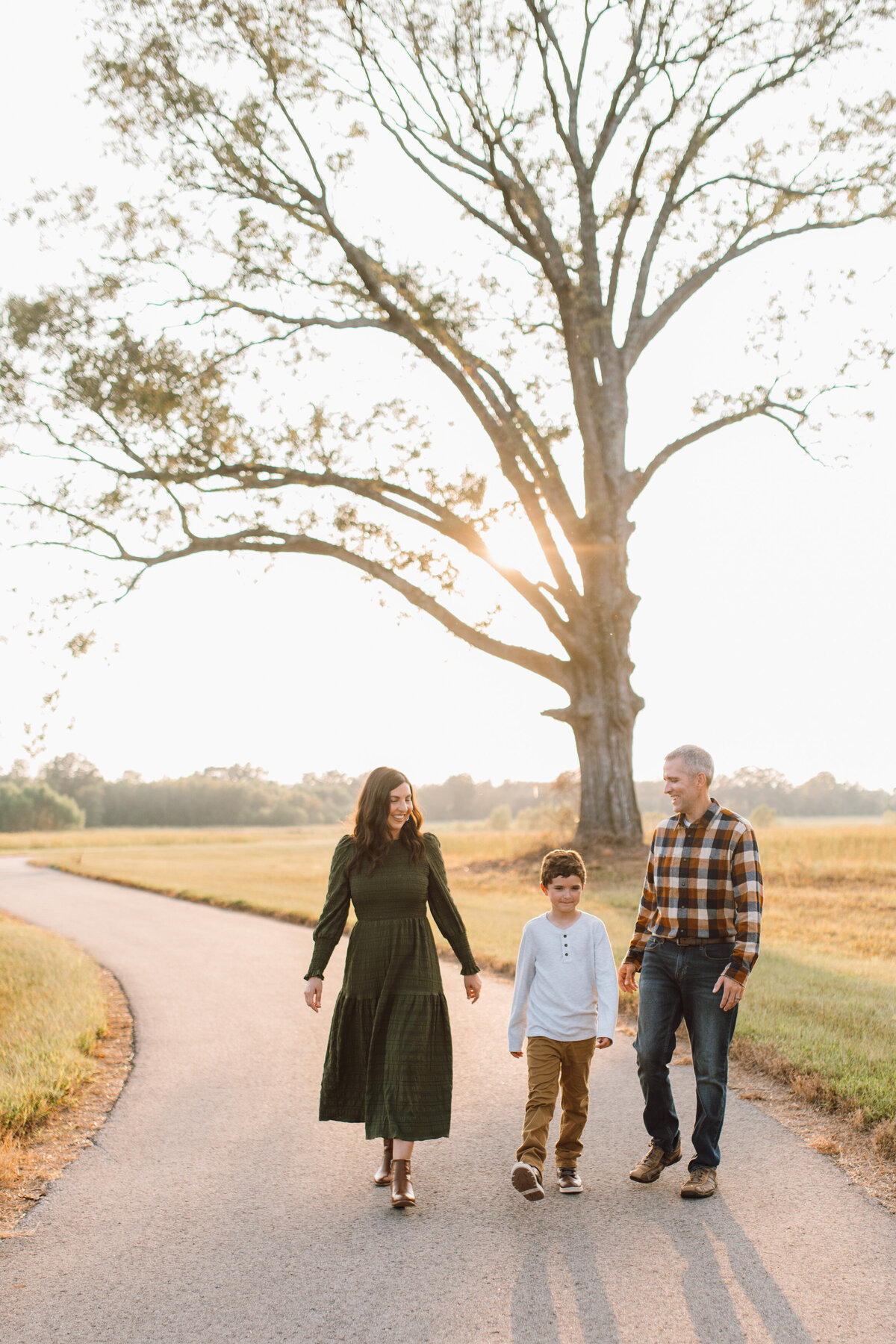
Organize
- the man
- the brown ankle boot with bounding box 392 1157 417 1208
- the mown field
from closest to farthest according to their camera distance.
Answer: the brown ankle boot with bounding box 392 1157 417 1208 → the man → the mown field

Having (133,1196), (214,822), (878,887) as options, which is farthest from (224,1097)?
(214,822)

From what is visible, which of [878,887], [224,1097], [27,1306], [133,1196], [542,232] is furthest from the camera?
[542,232]

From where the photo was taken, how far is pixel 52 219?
2042 cm

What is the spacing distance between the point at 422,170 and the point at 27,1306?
22047 millimetres

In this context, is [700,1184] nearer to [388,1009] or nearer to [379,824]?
[388,1009]

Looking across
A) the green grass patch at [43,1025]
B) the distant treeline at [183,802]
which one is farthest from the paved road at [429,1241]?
the distant treeline at [183,802]

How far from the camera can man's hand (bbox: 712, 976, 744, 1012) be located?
4.83 metres

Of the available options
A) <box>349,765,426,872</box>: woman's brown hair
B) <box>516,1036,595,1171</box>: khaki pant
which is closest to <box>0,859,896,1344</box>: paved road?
<box>516,1036,595,1171</box>: khaki pant

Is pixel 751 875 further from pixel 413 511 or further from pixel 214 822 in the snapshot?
pixel 214 822

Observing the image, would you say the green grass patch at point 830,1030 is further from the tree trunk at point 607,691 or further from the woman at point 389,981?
the tree trunk at point 607,691

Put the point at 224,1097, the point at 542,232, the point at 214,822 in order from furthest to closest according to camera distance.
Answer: the point at 214,822 < the point at 542,232 < the point at 224,1097

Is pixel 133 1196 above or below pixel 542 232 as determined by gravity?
below

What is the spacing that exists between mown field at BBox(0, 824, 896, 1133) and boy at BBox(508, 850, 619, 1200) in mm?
1694

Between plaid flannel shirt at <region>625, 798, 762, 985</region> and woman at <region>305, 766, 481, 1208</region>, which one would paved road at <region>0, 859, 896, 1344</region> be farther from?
plaid flannel shirt at <region>625, 798, 762, 985</region>
